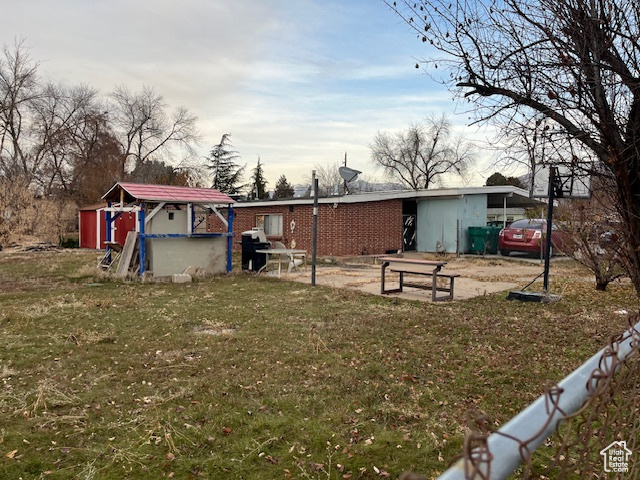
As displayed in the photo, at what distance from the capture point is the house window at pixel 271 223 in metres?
21.5

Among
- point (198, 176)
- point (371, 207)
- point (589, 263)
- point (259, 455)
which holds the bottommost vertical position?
point (259, 455)

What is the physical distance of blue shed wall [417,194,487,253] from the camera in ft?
69.1

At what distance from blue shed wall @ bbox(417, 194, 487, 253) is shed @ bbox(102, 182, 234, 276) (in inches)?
448

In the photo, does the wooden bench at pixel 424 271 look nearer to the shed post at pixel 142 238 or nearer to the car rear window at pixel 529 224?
the shed post at pixel 142 238

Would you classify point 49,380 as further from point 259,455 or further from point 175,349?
point 259,455

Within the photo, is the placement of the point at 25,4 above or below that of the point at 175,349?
above

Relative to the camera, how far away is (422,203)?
22234mm

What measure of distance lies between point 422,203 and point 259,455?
65.9 ft

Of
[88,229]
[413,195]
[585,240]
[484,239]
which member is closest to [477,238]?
[484,239]

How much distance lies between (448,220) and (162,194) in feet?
44.1

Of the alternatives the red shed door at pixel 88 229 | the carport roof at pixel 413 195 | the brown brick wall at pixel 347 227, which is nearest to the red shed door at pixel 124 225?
the red shed door at pixel 88 229

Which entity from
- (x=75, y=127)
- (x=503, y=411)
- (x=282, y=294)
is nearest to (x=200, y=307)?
(x=282, y=294)

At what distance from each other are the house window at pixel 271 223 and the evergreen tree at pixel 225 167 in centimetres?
2947

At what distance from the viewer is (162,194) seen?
12.5m
